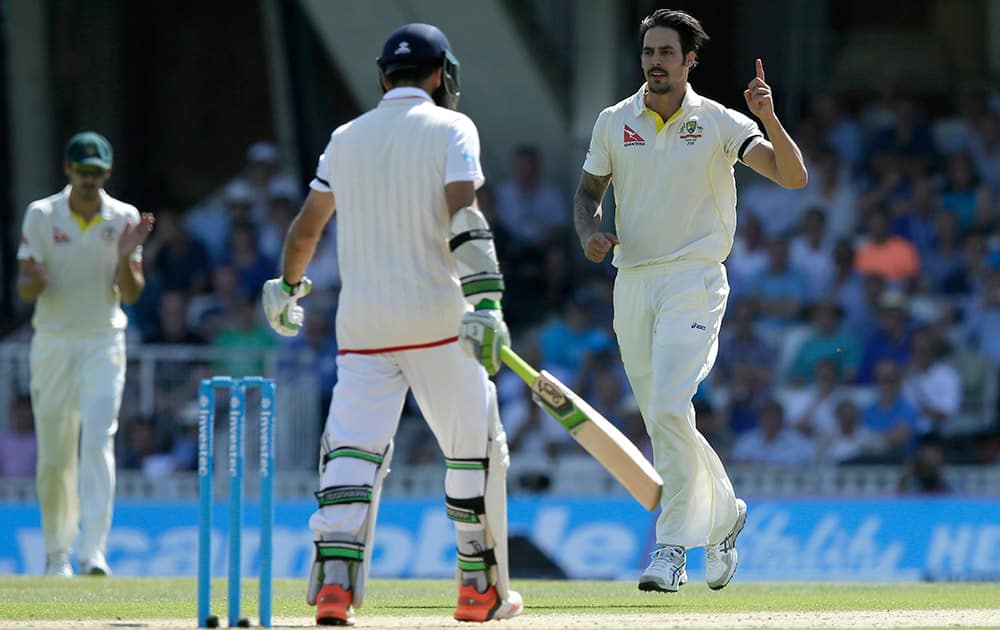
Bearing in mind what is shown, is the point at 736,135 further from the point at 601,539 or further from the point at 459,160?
the point at 601,539

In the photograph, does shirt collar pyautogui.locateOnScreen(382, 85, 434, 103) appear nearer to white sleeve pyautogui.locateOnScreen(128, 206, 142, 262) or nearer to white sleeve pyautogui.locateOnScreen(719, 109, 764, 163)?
white sleeve pyautogui.locateOnScreen(719, 109, 764, 163)

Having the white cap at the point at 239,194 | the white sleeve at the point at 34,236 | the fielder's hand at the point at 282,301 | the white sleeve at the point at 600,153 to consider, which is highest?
the white cap at the point at 239,194

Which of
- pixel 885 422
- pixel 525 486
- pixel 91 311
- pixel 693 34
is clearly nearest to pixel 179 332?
pixel 525 486

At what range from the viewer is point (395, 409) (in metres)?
6.43

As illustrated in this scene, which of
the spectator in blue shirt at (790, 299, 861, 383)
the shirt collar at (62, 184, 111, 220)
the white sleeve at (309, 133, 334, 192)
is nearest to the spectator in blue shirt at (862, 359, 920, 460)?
the spectator in blue shirt at (790, 299, 861, 383)

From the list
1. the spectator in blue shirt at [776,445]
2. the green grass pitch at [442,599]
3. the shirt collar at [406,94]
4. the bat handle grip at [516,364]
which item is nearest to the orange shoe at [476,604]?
the green grass pitch at [442,599]

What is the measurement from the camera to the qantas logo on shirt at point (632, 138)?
7.91 m

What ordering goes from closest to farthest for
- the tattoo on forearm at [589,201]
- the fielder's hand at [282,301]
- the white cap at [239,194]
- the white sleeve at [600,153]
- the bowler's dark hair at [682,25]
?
the fielder's hand at [282,301] < the bowler's dark hair at [682,25] < the tattoo on forearm at [589,201] < the white sleeve at [600,153] < the white cap at [239,194]

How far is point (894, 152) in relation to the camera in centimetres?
1552

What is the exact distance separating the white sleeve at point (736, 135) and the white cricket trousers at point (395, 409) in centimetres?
195

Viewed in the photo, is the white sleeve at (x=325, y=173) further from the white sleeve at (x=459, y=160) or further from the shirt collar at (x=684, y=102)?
the shirt collar at (x=684, y=102)

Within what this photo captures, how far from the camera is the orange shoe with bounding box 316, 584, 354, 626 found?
20.4 ft

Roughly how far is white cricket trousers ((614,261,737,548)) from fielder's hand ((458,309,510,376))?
5.60 feet

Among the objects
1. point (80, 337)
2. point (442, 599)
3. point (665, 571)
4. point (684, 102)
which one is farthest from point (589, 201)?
point (80, 337)
